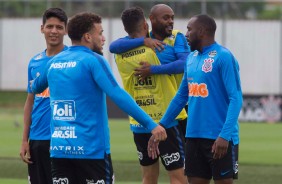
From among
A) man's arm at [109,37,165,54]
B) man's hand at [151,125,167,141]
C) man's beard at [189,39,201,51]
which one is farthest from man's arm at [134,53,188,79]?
man's hand at [151,125,167,141]

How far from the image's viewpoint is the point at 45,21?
30.7 feet

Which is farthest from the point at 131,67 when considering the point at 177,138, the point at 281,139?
the point at 281,139

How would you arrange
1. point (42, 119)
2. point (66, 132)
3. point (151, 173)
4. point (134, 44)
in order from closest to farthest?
point (66, 132) → point (42, 119) → point (134, 44) → point (151, 173)

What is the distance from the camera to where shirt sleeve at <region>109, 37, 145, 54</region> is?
33.9ft

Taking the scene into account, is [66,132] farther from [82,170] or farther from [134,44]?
[134,44]

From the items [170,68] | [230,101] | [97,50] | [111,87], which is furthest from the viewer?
[170,68]

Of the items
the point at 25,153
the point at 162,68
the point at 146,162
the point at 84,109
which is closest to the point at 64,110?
the point at 84,109

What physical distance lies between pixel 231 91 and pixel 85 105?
5.41 feet

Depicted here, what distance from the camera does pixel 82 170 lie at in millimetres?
7906

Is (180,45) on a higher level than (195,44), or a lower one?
lower

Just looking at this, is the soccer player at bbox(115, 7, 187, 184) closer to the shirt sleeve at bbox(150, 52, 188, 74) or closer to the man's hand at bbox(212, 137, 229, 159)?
the shirt sleeve at bbox(150, 52, 188, 74)

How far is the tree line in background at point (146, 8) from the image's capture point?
44.8 meters

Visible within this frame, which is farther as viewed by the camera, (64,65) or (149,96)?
(149,96)

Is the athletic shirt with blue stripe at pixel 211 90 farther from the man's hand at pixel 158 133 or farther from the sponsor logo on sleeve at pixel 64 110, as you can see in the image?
the sponsor logo on sleeve at pixel 64 110
